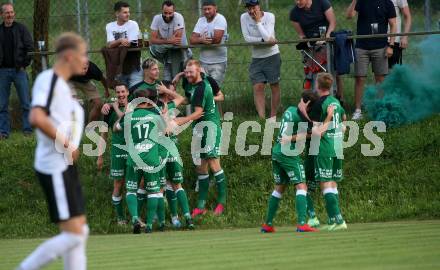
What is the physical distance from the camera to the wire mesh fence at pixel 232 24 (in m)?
19.1

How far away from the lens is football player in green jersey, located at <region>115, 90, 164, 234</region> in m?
15.1

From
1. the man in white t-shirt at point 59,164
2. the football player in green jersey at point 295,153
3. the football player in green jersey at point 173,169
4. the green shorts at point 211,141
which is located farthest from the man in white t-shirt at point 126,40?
the man in white t-shirt at point 59,164

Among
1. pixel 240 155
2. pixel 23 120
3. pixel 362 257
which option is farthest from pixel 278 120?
pixel 362 257

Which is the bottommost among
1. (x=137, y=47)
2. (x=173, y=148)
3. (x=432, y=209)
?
(x=432, y=209)

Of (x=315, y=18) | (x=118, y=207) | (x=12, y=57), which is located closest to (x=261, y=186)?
(x=118, y=207)

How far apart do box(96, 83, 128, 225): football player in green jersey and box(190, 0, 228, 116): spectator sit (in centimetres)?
199

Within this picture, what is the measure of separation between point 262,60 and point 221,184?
2.80 metres

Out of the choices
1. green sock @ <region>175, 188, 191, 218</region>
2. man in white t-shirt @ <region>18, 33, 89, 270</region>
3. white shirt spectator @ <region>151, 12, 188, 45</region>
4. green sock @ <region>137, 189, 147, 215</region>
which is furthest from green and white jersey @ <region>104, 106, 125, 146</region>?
man in white t-shirt @ <region>18, 33, 89, 270</region>

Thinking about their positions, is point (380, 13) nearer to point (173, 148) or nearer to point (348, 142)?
point (348, 142)

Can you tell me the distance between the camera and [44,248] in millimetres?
7715

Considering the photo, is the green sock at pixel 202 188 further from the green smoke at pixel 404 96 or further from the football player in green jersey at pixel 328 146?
the green smoke at pixel 404 96

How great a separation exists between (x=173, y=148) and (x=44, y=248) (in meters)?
8.06

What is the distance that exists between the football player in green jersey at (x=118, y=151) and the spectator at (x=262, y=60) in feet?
8.88

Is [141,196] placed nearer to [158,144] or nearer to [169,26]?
[158,144]
